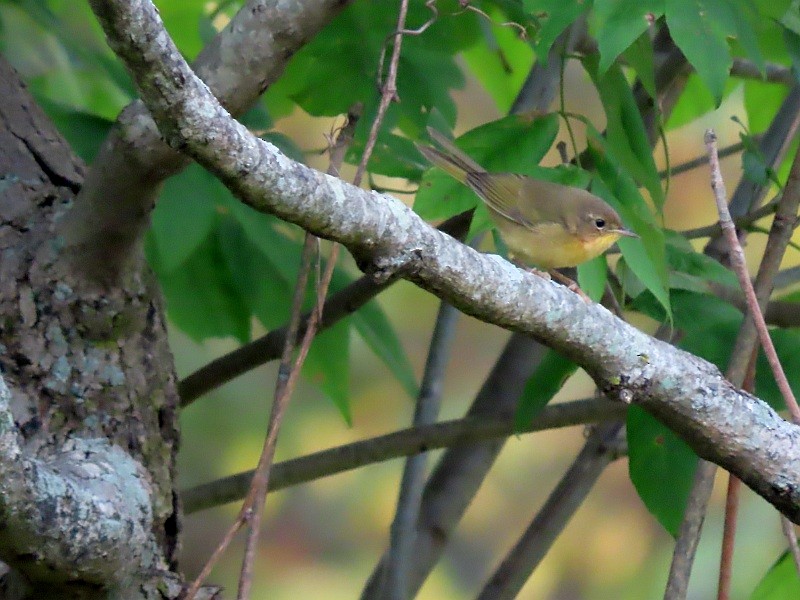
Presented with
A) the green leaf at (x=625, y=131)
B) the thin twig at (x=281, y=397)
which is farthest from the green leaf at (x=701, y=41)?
the thin twig at (x=281, y=397)

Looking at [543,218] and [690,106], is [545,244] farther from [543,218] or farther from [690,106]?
[690,106]

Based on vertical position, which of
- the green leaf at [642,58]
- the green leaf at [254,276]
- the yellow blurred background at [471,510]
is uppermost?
the yellow blurred background at [471,510]

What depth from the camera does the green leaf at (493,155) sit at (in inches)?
86.4

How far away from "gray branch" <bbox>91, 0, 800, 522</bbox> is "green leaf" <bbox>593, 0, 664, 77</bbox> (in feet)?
1.36

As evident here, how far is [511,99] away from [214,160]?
7.77 feet

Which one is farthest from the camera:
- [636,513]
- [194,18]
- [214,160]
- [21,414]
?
[636,513]

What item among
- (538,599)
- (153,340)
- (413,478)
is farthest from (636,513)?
(153,340)

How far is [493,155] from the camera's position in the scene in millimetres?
2246

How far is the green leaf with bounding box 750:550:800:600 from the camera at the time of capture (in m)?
2.33

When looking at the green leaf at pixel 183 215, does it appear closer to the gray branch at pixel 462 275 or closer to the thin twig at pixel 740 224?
the gray branch at pixel 462 275

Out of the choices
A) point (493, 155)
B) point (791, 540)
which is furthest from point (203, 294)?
point (791, 540)

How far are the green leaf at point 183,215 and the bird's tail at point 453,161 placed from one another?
1.75 ft

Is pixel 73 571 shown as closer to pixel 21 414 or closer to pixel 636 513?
pixel 21 414

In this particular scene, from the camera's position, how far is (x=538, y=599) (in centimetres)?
554
